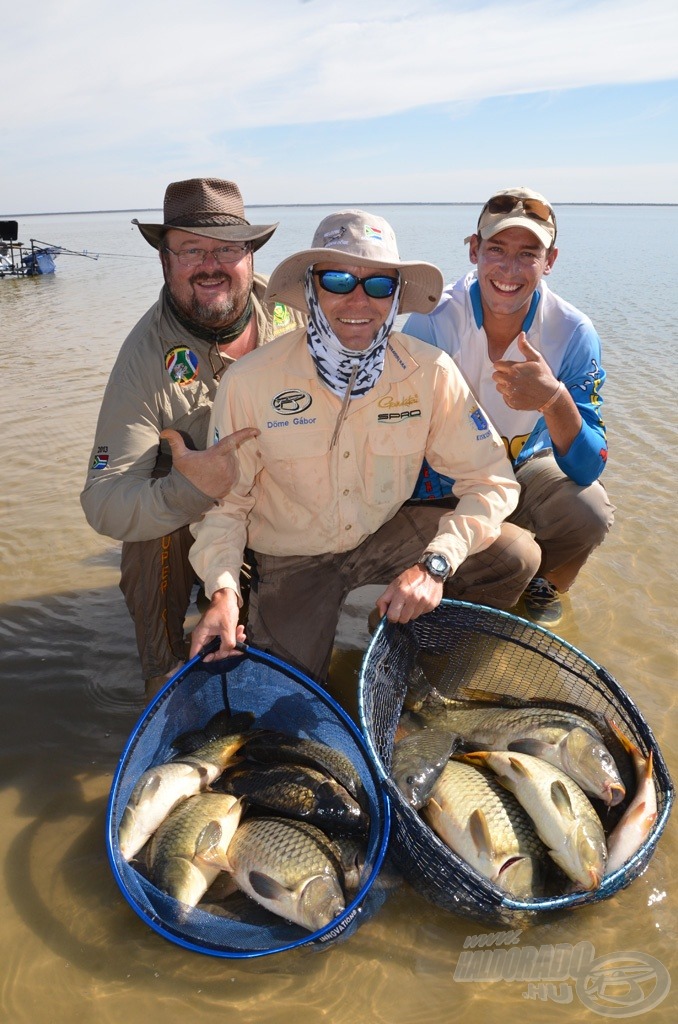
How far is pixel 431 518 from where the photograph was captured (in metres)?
3.75

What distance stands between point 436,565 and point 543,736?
2.56 ft

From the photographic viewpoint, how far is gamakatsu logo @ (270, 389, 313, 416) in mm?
3326

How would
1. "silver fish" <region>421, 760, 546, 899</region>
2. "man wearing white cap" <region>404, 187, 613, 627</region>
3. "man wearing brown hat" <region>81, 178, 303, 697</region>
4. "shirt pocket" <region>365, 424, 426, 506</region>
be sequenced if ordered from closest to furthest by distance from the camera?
"silver fish" <region>421, 760, 546, 899</region> → "shirt pocket" <region>365, 424, 426, 506</region> → "man wearing brown hat" <region>81, 178, 303, 697</region> → "man wearing white cap" <region>404, 187, 613, 627</region>

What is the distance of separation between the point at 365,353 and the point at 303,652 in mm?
1430

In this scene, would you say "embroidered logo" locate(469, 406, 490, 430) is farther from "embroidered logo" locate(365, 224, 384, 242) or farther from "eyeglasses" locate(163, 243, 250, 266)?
"eyeglasses" locate(163, 243, 250, 266)

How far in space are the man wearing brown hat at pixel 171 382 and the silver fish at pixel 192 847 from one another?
3.94 ft

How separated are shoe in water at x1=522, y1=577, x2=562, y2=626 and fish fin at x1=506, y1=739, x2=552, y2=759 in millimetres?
1616

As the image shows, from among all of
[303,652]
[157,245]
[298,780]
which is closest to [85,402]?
[157,245]

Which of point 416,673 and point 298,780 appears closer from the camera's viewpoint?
point 298,780

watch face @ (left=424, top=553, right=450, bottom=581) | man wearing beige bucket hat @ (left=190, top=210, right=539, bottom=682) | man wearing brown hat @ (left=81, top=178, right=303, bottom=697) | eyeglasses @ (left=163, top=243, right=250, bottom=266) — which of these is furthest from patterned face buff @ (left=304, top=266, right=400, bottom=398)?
watch face @ (left=424, top=553, right=450, bottom=581)

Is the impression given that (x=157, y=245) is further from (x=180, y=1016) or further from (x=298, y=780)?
(x=180, y=1016)

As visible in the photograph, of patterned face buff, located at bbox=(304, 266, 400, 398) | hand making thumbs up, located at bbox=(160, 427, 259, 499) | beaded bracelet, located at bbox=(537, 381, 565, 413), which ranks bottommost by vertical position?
hand making thumbs up, located at bbox=(160, 427, 259, 499)

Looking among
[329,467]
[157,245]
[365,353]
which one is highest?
[157,245]

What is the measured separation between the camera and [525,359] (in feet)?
13.1
